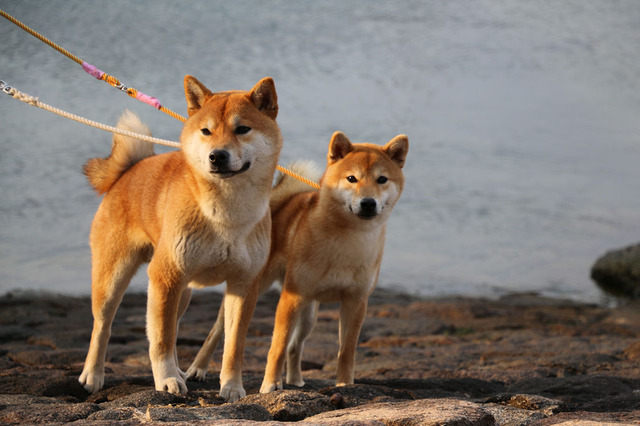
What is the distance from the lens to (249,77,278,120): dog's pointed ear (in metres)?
4.45

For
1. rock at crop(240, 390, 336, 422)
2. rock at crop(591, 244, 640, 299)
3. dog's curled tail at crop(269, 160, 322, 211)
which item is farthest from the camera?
rock at crop(591, 244, 640, 299)

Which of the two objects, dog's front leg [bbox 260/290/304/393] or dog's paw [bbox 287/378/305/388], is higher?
dog's front leg [bbox 260/290/304/393]

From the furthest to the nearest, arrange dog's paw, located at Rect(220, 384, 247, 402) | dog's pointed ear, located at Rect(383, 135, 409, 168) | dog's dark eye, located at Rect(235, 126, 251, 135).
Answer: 1. dog's pointed ear, located at Rect(383, 135, 409, 168)
2. dog's paw, located at Rect(220, 384, 247, 402)
3. dog's dark eye, located at Rect(235, 126, 251, 135)

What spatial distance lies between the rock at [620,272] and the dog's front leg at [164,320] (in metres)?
11.5

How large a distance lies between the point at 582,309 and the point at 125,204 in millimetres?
9271

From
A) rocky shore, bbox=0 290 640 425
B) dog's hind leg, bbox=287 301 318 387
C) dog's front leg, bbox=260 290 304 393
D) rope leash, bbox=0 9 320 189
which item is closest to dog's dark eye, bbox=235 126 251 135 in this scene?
rope leash, bbox=0 9 320 189

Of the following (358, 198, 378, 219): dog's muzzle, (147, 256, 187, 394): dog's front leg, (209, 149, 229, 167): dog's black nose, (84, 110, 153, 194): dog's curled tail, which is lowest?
(147, 256, 187, 394): dog's front leg

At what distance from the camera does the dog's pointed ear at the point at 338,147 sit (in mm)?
5273

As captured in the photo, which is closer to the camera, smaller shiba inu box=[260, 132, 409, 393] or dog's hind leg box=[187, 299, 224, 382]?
smaller shiba inu box=[260, 132, 409, 393]

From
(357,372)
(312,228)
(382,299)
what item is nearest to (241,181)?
(312,228)

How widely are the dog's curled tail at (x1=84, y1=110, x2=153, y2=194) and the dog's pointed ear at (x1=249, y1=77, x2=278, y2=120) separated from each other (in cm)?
139

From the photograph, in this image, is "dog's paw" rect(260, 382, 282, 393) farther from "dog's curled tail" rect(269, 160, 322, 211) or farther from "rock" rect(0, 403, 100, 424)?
"dog's curled tail" rect(269, 160, 322, 211)

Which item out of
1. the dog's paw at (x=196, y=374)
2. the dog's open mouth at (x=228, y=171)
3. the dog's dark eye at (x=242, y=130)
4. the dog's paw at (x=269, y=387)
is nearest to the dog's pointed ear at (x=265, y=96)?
the dog's dark eye at (x=242, y=130)

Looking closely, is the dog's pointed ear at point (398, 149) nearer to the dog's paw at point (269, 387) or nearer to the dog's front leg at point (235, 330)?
the dog's front leg at point (235, 330)
